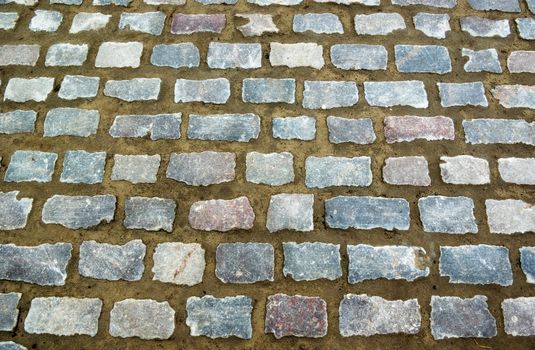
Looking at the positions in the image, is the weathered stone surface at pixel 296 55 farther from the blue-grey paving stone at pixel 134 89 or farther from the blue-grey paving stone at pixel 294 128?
the blue-grey paving stone at pixel 134 89

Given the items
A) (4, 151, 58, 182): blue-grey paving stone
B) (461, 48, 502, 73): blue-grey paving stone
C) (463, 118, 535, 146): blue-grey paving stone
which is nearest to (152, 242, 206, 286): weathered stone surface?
(4, 151, 58, 182): blue-grey paving stone

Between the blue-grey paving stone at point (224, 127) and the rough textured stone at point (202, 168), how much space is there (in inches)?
3.7

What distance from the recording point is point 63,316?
1.86m

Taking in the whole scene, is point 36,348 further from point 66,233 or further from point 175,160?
point 175,160

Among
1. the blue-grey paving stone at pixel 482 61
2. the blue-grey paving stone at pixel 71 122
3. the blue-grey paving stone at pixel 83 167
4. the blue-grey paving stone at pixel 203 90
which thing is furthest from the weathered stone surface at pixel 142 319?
the blue-grey paving stone at pixel 482 61

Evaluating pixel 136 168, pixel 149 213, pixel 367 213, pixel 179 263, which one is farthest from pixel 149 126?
pixel 367 213

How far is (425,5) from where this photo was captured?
2736 mm

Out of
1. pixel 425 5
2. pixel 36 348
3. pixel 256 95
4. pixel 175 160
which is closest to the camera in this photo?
pixel 36 348

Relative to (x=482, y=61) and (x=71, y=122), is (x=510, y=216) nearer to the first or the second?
(x=482, y=61)

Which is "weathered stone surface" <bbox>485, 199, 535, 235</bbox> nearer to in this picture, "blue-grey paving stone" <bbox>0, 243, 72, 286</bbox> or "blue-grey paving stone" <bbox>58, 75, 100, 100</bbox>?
"blue-grey paving stone" <bbox>0, 243, 72, 286</bbox>

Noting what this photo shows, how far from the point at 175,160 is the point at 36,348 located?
0.91 metres

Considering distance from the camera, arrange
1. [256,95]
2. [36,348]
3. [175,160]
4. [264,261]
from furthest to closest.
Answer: [256,95], [175,160], [264,261], [36,348]

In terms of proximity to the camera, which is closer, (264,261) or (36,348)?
(36,348)

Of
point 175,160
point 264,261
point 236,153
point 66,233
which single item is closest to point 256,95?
point 236,153
